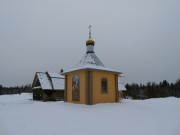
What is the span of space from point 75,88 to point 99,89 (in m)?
2.47

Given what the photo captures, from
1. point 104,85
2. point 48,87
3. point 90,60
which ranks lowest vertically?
point 48,87

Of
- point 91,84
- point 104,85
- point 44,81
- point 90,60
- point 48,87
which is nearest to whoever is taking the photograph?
point 91,84

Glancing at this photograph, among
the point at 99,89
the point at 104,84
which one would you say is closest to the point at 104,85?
the point at 104,84

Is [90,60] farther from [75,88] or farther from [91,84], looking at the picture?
[91,84]

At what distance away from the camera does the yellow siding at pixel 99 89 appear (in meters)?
14.3

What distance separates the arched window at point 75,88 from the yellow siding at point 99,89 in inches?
70.2

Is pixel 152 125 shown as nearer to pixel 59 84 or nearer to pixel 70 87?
pixel 70 87

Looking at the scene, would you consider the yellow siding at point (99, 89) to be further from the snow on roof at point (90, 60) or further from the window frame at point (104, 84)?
the snow on roof at point (90, 60)

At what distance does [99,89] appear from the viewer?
14.6 metres

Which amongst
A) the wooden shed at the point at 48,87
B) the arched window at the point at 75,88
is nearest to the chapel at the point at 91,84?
the arched window at the point at 75,88

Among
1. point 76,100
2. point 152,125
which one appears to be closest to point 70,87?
point 76,100

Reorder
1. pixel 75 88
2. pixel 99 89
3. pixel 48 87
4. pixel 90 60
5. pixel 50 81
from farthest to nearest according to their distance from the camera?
pixel 50 81
pixel 48 87
pixel 90 60
pixel 75 88
pixel 99 89

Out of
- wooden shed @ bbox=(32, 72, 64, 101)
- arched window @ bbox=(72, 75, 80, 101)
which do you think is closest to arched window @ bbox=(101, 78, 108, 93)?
arched window @ bbox=(72, 75, 80, 101)

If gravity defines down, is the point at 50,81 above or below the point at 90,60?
below
